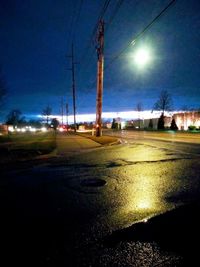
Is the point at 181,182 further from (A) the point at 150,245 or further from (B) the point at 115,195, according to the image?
(A) the point at 150,245

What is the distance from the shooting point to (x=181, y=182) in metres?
7.95

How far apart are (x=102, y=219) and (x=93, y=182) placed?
10.8 feet

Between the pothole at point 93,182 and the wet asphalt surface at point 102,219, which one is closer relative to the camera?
the wet asphalt surface at point 102,219

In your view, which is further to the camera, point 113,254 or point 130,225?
point 130,225

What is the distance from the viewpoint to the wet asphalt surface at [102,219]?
12.5ft

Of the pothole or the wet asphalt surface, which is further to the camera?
the pothole

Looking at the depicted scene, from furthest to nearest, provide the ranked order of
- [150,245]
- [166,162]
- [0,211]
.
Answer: [166,162], [0,211], [150,245]

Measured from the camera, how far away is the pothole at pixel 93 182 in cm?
813

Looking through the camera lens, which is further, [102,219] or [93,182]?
[93,182]

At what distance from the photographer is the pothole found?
8.13 meters

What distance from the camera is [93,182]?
27.8 ft

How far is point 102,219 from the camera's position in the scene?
205 inches

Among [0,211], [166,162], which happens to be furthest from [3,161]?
[0,211]

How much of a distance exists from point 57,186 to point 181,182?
10.9 ft
